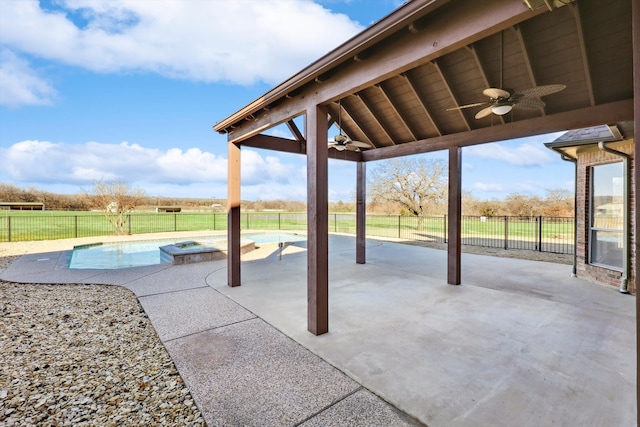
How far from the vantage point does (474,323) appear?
374cm

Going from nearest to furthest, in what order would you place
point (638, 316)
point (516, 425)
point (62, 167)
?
point (638, 316), point (516, 425), point (62, 167)

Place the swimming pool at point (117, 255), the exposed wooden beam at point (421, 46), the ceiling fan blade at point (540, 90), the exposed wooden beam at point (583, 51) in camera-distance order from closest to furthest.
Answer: the exposed wooden beam at point (421, 46) < the exposed wooden beam at point (583, 51) < the ceiling fan blade at point (540, 90) < the swimming pool at point (117, 255)

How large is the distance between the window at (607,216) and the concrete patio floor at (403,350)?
0.69 meters

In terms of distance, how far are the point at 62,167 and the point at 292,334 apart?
343ft

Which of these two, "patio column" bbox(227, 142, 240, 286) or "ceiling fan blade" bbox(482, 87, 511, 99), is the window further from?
"patio column" bbox(227, 142, 240, 286)

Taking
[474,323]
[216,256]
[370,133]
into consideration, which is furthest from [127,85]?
[474,323]

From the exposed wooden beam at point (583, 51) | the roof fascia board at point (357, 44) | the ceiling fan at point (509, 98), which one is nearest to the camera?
the roof fascia board at point (357, 44)

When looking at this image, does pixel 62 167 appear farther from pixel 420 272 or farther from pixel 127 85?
pixel 420 272

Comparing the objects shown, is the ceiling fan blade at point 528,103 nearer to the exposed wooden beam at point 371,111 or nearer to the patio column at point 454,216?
the patio column at point 454,216

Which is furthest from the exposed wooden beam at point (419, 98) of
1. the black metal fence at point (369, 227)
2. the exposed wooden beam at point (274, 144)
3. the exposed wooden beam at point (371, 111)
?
the black metal fence at point (369, 227)

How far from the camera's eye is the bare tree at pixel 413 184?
76.0 feet

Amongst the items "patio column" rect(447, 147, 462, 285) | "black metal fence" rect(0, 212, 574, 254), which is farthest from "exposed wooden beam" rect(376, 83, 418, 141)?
"black metal fence" rect(0, 212, 574, 254)

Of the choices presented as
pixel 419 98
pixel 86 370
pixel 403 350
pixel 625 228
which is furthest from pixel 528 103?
pixel 86 370

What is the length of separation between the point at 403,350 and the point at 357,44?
10.2 ft
